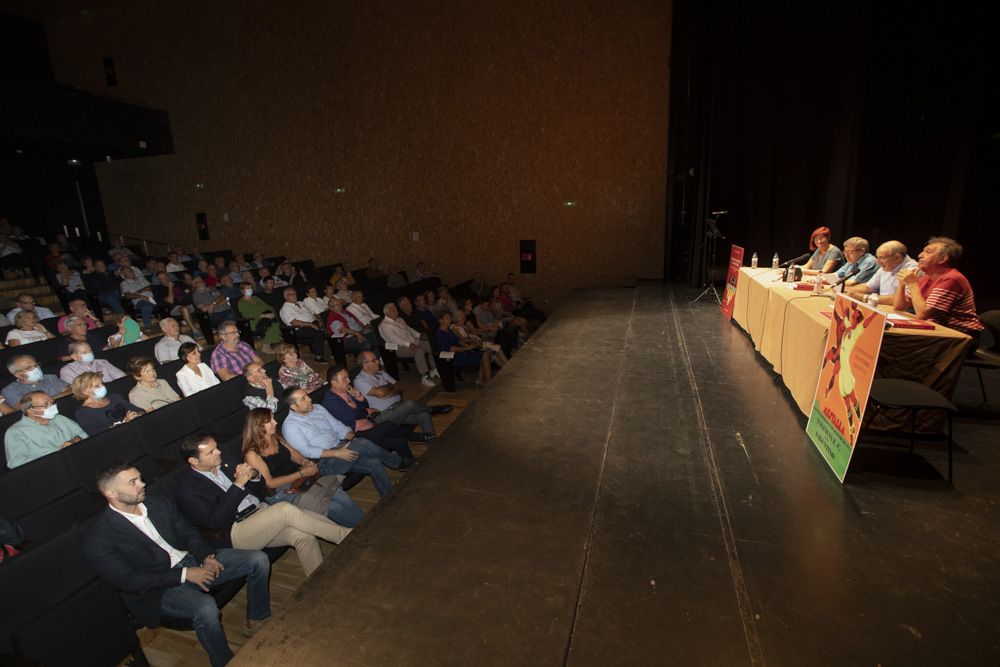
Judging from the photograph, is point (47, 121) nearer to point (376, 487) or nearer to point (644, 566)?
point (376, 487)

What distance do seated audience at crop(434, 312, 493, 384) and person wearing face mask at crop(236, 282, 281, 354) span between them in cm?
279

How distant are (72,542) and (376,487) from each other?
70.8 inches

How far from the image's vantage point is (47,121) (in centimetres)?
909

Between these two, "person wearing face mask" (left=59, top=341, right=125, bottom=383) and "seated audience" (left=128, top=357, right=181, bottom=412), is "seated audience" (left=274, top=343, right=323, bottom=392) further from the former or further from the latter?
"person wearing face mask" (left=59, top=341, right=125, bottom=383)

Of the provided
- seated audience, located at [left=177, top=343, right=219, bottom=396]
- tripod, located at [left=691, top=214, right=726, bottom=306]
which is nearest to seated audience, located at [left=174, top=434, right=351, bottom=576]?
seated audience, located at [left=177, top=343, right=219, bottom=396]

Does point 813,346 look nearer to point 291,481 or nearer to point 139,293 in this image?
point 291,481

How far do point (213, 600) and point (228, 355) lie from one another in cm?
311

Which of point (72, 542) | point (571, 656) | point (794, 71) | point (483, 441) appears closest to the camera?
point (571, 656)

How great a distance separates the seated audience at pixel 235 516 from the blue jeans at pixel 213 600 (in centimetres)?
→ 16

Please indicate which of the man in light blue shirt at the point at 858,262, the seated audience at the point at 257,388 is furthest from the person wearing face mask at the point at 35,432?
the man in light blue shirt at the point at 858,262

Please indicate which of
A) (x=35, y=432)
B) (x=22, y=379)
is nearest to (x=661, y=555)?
(x=35, y=432)

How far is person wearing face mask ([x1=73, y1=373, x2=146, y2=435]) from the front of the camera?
145 inches

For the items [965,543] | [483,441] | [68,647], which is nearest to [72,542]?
[68,647]

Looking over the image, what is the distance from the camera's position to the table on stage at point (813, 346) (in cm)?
282
